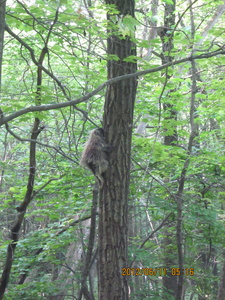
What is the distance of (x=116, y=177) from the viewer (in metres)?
3.57

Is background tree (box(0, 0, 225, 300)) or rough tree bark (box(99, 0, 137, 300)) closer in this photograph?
background tree (box(0, 0, 225, 300))

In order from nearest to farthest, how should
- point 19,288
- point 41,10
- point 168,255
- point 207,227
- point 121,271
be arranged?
point 41,10, point 121,271, point 19,288, point 207,227, point 168,255

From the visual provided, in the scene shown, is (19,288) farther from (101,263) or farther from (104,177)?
(104,177)

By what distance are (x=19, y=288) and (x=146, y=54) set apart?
4647 mm

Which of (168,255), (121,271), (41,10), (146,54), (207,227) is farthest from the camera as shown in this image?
(146,54)

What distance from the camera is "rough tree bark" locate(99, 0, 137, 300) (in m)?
3.43

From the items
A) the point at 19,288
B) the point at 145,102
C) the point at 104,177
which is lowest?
the point at 19,288

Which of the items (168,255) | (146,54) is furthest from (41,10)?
(168,255)

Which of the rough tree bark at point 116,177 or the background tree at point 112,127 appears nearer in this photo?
the background tree at point 112,127

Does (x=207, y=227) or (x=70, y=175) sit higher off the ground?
(x=70, y=175)

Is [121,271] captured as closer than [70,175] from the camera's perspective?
Yes

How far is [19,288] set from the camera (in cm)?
460

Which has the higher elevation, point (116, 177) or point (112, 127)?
point (112, 127)

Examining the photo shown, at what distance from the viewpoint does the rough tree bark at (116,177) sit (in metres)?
3.43
